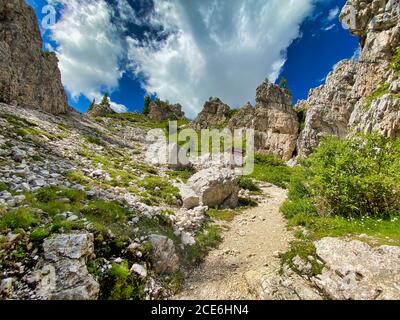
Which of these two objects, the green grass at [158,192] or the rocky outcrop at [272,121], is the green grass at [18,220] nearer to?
the green grass at [158,192]

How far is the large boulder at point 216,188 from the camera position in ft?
55.4

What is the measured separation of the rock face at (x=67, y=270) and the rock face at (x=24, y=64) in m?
28.6

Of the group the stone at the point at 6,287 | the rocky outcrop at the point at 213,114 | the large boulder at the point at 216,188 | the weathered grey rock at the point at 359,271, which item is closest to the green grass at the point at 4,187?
the stone at the point at 6,287

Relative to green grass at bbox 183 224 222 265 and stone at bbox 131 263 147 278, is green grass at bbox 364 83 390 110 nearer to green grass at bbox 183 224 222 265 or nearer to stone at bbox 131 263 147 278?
green grass at bbox 183 224 222 265

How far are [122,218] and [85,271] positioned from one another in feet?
10.9

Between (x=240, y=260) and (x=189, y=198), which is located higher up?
(x=189, y=198)

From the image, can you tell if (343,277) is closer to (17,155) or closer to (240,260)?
(240,260)

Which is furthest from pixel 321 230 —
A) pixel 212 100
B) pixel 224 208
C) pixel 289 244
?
pixel 212 100

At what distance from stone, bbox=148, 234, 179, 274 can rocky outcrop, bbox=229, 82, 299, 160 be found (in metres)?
44.5

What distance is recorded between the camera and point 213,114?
229ft

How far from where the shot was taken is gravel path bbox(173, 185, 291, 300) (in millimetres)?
7652

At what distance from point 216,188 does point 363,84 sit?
37647mm

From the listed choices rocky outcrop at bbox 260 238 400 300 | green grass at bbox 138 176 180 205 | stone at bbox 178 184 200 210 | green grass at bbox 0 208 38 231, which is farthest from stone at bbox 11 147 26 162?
rocky outcrop at bbox 260 238 400 300

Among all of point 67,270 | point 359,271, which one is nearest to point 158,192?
point 67,270
